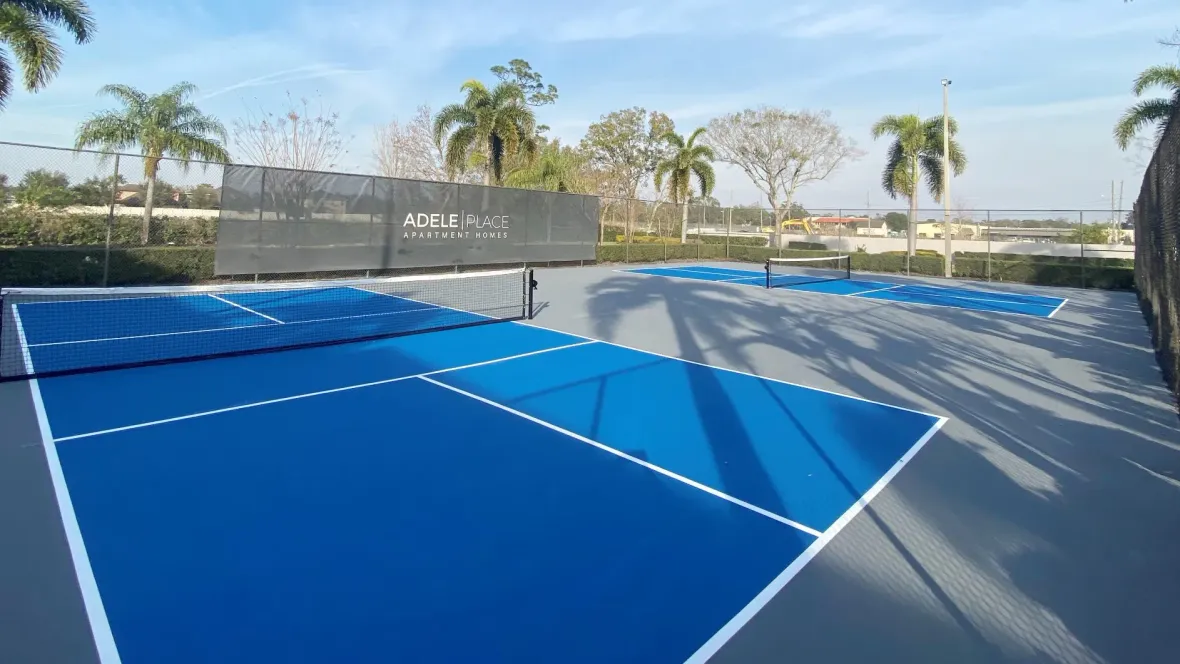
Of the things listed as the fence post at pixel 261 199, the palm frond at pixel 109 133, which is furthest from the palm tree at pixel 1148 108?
the palm frond at pixel 109 133

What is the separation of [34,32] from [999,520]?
2126cm

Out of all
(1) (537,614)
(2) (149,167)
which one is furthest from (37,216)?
(1) (537,614)

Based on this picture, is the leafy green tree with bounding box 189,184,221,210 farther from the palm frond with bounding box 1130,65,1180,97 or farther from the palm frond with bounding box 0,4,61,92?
the palm frond with bounding box 1130,65,1180,97

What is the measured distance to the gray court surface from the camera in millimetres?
2783

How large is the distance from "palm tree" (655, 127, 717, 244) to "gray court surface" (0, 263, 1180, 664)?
23641 millimetres

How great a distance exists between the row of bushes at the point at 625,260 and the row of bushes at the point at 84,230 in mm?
340

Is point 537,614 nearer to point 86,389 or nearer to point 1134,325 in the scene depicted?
point 86,389

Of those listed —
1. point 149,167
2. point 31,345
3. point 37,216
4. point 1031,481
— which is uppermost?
point 149,167

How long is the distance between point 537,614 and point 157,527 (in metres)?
2.45

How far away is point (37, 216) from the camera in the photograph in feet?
42.5

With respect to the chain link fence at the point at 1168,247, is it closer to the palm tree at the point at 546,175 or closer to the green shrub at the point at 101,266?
the green shrub at the point at 101,266

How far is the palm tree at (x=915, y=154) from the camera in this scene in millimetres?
28250

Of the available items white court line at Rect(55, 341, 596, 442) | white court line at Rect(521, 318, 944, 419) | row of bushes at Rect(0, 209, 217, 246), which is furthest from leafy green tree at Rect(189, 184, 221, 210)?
white court line at Rect(55, 341, 596, 442)

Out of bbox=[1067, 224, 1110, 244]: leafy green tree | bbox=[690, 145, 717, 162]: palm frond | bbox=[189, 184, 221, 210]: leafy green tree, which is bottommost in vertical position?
bbox=[189, 184, 221, 210]: leafy green tree
